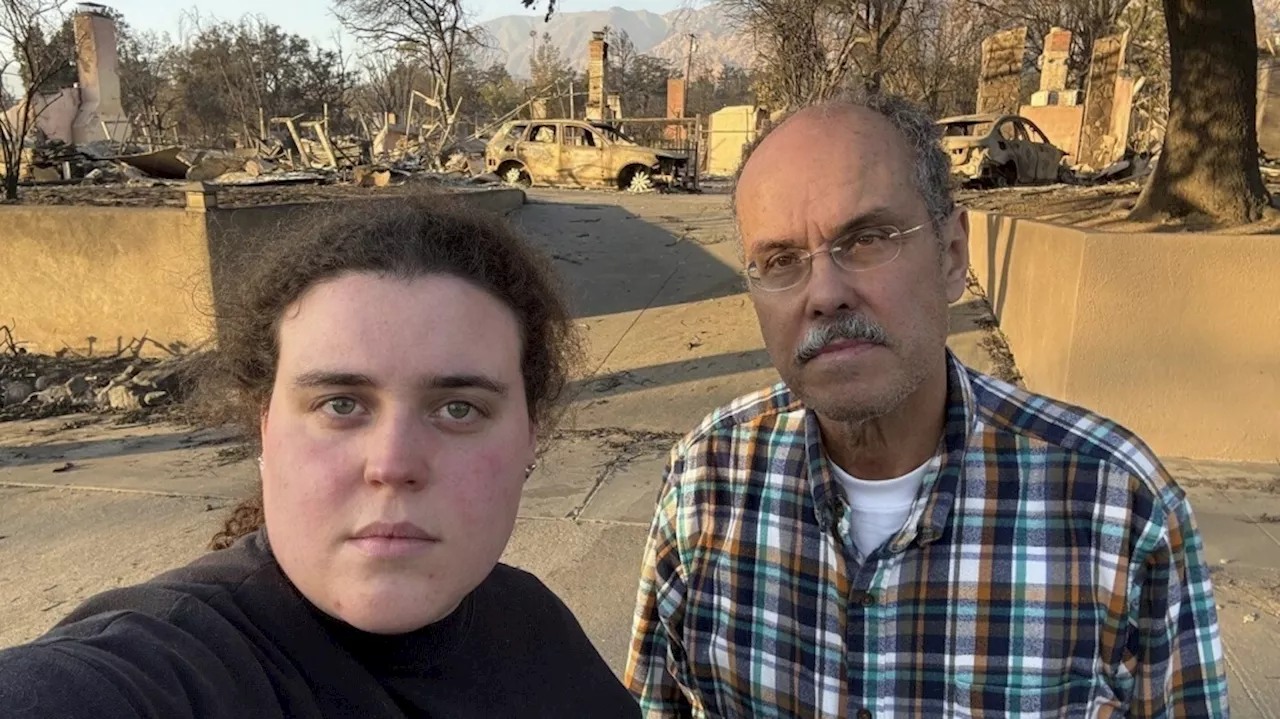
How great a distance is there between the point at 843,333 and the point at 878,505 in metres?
0.33

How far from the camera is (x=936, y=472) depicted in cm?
152

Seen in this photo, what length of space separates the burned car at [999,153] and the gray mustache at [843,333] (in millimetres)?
12516

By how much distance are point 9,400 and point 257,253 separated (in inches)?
250

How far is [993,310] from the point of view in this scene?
736 cm

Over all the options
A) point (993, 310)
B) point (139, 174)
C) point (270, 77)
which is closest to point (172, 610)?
point (993, 310)

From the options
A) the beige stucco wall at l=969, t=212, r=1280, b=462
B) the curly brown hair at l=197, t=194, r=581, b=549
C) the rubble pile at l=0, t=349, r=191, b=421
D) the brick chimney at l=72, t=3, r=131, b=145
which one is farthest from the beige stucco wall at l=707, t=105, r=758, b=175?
the curly brown hair at l=197, t=194, r=581, b=549

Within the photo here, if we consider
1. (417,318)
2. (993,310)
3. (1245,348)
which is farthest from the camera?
(993,310)

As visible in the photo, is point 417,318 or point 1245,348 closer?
point 417,318

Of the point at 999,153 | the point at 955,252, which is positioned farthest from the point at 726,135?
the point at 955,252

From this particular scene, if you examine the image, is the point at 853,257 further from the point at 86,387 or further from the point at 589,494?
the point at 86,387

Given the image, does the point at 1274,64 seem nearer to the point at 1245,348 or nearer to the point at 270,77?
the point at 1245,348

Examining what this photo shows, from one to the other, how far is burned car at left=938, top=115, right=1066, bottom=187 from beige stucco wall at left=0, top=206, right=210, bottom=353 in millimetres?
10610

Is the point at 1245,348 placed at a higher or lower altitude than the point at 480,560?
lower

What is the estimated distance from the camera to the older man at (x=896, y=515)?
4.73ft
